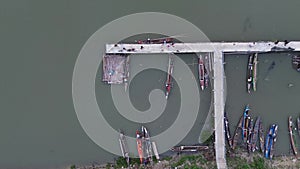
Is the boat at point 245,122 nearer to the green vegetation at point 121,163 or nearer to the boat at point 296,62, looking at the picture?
the boat at point 296,62

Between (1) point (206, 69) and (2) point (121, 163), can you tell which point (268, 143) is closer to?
(1) point (206, 69)

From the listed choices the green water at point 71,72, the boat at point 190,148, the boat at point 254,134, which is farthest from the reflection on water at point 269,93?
the boat at point 190,148

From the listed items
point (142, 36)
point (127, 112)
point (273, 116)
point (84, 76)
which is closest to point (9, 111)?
point (84, 76)

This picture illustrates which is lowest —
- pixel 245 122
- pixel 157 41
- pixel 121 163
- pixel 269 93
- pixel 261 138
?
pixel 121 163

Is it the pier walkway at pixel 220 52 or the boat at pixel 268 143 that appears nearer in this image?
the pier walkway at pixel 220 52

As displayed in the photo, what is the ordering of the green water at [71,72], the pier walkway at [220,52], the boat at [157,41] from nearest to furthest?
the pier walkway at [220,52] → the boat at [157,41] → the green water at [71,72]

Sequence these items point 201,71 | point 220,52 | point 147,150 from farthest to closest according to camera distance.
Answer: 1. point 147,150
2. point 201,71
3. point 220,52

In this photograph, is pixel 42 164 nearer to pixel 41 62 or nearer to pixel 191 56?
pixel 41 62

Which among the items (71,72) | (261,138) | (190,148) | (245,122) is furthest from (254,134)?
(71,72)
